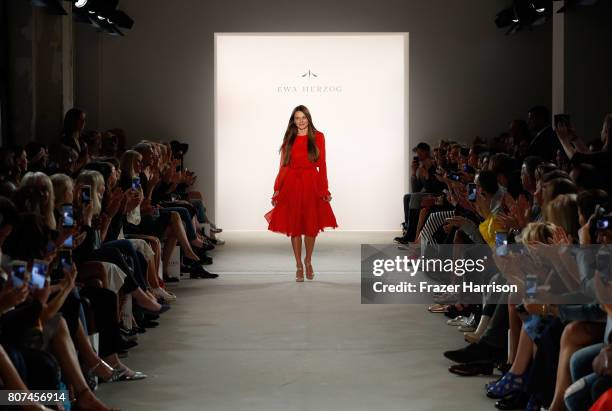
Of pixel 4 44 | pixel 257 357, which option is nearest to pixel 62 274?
pixel 257 357

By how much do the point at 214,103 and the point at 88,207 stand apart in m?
6.50

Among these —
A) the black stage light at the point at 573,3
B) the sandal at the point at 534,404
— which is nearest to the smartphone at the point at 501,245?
the sandal at the point at 534,404

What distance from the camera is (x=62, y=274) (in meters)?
4.20

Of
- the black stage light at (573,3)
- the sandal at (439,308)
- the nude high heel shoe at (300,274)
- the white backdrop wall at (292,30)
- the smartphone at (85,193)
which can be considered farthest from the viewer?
the white backdrop wall at (292,30)

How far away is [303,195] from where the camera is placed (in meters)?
7.77

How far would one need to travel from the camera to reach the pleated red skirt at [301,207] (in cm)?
774

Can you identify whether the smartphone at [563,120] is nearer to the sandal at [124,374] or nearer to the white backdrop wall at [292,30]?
the sandal at [124,374]

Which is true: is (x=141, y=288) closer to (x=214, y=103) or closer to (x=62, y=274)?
(x=62, y=274)

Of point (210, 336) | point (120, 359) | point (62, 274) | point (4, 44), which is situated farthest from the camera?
point (4, 44)

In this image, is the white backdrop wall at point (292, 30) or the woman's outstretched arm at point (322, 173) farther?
the white backdrop wall at point (292, 30)

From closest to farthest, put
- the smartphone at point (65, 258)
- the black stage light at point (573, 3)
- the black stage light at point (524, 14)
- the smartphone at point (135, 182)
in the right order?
the smartphone at point (65, 258), the smartphone at point (135, 182), the black stage light at point (573, 3), the black stage light at point (524, 14)

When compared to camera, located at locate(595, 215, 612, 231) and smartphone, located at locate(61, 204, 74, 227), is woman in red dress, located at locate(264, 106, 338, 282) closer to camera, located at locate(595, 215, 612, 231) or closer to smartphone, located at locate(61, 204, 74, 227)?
smartphone, located at locate(61, 204, 74, 227)

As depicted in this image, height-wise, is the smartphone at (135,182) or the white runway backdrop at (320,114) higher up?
the white runway backdrop at (320,114)

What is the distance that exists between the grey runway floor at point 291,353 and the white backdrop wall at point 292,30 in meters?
4.09
